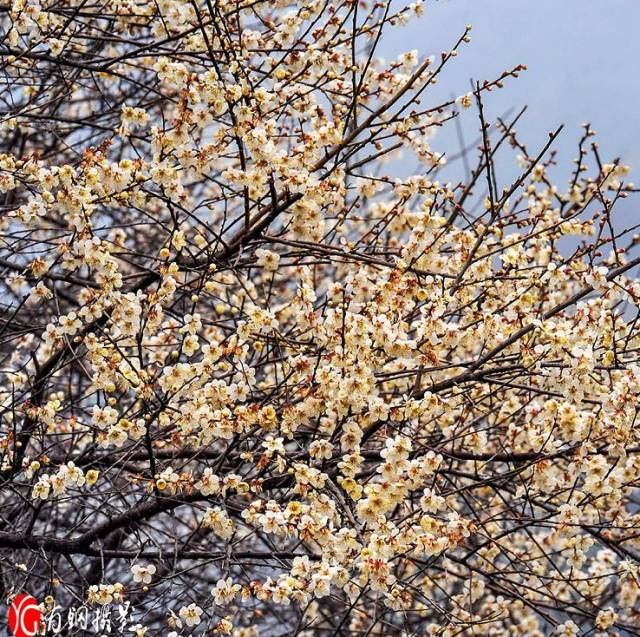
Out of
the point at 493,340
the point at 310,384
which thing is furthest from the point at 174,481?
the point at 493,340

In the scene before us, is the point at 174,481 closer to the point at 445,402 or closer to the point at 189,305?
the point at 445,402

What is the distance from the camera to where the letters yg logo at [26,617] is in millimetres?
3893

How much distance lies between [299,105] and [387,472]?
1973 mm

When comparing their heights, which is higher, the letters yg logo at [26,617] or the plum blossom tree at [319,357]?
the plum blossom tree at [319,357]

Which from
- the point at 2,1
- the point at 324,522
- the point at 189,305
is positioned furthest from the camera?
the point at 189,305

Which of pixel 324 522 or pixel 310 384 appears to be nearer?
pixel 324 522

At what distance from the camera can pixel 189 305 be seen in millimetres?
5844

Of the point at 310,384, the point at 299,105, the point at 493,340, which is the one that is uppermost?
the point at 299,105

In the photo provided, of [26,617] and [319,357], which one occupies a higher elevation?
[319,357]

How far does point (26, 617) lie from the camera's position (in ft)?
12.9

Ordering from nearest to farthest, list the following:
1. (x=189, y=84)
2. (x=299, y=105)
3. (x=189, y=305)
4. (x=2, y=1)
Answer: (x=189, y=84) < (x=299, y=105) < (x=2, y=1) < (x=189, y=305)

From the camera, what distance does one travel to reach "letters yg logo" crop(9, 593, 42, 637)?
12.8 ft

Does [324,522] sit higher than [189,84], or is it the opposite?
[189,84]

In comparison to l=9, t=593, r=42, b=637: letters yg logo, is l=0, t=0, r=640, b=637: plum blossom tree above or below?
above
